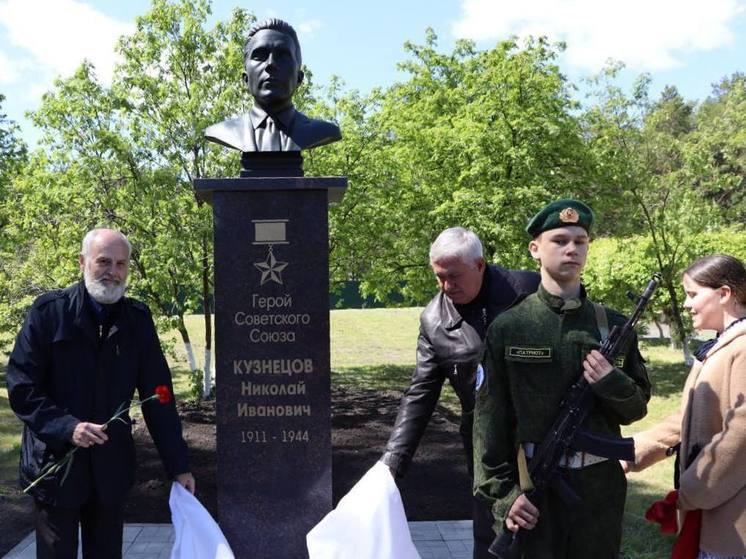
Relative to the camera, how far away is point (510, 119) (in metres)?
10.4

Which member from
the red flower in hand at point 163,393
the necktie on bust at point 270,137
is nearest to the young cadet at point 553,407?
the red flower in hand at point 163,393

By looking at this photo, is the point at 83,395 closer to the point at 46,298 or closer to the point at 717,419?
the point at 46,298

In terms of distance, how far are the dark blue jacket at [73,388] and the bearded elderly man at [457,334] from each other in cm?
128

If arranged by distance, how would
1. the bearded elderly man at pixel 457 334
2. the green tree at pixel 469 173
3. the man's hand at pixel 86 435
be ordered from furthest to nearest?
the green tree at pixel 469 173
the bearded elderly man at pixel 457 334
the man's hand at pixel 86 435

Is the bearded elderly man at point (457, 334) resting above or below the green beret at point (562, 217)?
below

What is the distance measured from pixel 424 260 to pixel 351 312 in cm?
2062

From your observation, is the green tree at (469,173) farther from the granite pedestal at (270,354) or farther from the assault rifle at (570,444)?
the assault rifle at (570,444)

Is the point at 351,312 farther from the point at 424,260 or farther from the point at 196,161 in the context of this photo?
the point at 196,161

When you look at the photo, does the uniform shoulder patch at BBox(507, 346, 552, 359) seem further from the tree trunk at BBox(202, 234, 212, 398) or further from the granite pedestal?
the tree trunk at BBox(202, 234, 212, 398)

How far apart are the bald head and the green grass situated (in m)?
3.82

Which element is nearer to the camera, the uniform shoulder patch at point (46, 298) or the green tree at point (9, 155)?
the uniform shoulder patch at point (46, 298)

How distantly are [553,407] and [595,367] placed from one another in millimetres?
216

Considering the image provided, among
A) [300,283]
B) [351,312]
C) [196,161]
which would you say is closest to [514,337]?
[300,283]

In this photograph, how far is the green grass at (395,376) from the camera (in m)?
5.62
